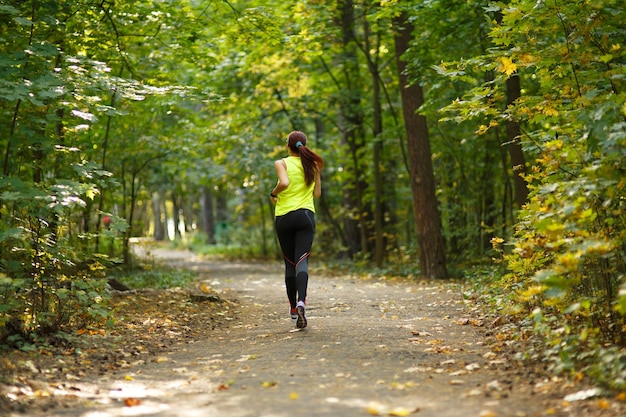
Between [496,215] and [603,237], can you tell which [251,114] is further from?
[603,237]

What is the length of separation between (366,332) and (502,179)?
1019cm

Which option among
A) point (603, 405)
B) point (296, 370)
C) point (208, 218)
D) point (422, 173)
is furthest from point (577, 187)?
point (208, 218)

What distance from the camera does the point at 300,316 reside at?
8.03 meters

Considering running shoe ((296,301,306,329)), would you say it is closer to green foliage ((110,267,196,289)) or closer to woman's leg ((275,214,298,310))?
woman's leg ((275,214,298,310))

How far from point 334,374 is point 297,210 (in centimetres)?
263

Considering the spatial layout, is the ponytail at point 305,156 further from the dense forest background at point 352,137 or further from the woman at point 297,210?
the dense forest background at point 352,137

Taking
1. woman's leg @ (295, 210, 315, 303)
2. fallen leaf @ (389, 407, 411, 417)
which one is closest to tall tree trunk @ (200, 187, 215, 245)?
woman's leg @ (295, 210, 315, 303)

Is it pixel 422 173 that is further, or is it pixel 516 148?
pixel 422 173

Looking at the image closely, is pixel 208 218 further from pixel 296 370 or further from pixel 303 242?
pixel 296 370

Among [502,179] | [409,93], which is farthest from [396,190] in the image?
[409,93]

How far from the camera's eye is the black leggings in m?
7.90

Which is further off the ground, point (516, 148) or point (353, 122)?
point (353, 122)

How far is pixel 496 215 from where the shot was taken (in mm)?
16859

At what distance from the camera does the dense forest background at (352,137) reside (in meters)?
5.99
